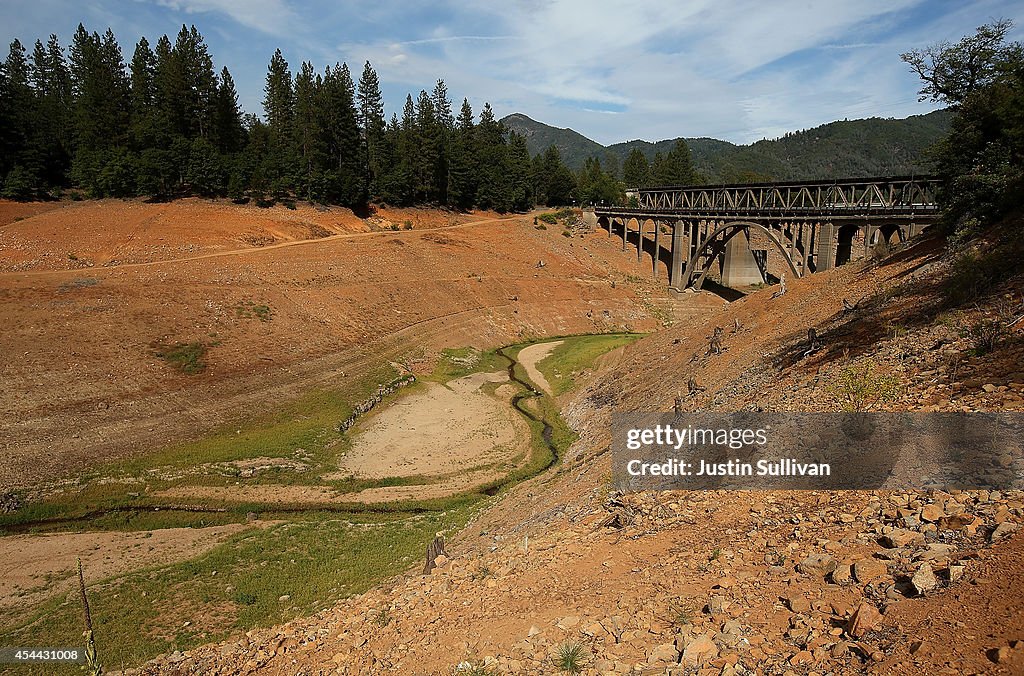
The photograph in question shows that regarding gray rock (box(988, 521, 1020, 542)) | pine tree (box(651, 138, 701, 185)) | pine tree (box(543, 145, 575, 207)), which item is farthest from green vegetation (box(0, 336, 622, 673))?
pine tree (box(651, 138, 701, 185))

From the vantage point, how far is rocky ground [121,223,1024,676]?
8359mm

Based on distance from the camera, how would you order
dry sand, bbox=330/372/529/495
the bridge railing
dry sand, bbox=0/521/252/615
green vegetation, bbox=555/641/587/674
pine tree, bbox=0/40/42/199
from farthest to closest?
pine tree, bbox=0/40/42/199, the bridge railing, dry sand, bbox=330/372/529/495, dry sand, bbox=0/521/252/615, green vegetation, bbox=555/641/587/674

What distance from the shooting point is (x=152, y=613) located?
17.9 metres

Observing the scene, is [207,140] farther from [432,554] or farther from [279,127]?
[432,554]

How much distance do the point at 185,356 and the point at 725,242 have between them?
54.6 meters

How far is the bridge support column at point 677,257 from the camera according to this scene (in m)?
73.0

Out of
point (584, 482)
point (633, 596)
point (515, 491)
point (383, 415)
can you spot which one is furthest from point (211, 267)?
point (633, 596)

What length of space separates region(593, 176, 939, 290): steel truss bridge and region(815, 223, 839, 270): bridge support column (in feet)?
0.23

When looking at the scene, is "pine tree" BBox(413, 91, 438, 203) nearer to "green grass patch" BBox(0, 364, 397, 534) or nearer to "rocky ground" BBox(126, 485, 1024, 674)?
"green grass patch" BBox(0, 364, 397, 534)

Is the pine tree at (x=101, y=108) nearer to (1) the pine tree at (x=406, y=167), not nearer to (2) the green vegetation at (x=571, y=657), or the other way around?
(1) the pine tree at (x=406, y=167)

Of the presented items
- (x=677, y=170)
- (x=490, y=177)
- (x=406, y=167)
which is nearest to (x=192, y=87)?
(x=406, y=167)

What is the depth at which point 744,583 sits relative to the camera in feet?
35.1

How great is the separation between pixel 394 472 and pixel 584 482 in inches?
513

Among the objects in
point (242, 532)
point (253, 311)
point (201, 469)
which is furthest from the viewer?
point (253, 311)
